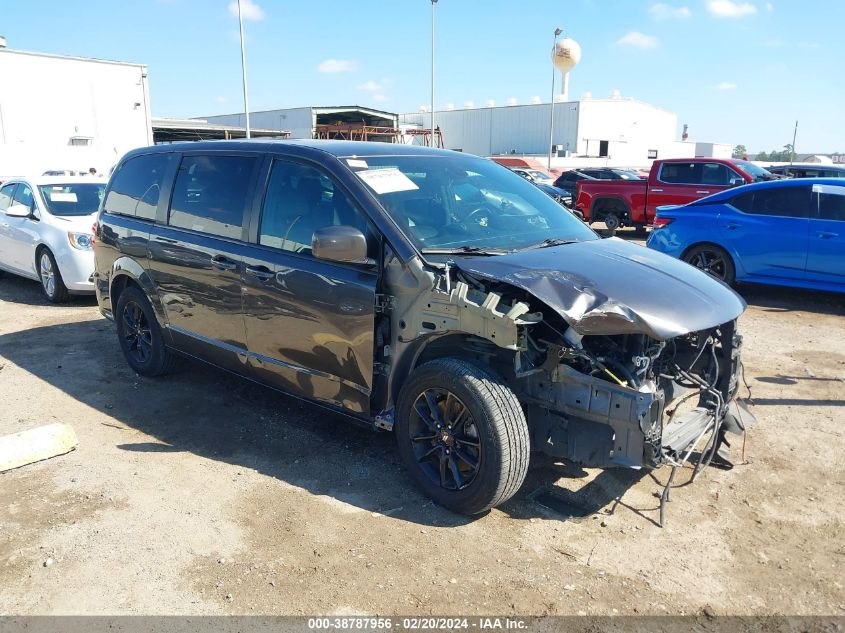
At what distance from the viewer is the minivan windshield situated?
3834 mm

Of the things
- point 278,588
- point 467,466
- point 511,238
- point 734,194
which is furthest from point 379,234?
point 734,194

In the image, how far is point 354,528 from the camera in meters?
3.50

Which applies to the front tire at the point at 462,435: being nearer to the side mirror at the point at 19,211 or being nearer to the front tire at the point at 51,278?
the front tire at the point at 51,278

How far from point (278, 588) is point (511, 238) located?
2325mm

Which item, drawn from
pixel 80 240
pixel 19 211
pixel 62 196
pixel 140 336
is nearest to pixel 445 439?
pixel 140 336

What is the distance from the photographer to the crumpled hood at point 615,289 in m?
3.15

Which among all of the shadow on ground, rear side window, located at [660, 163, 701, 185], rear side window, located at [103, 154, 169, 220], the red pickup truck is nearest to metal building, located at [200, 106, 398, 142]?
the red pickup truck

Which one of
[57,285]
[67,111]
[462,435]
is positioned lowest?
[57,285]

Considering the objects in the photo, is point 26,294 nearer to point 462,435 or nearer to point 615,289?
point 462,435

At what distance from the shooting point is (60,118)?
25.6 m

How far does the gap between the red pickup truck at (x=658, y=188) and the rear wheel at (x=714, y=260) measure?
5469 millimetres

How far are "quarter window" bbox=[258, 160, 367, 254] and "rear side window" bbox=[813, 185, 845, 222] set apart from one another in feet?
22.8

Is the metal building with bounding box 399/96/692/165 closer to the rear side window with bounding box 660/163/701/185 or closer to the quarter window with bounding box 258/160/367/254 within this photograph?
the rear side window with bounding box 660/163/701/185

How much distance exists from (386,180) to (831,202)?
6.78 meters
